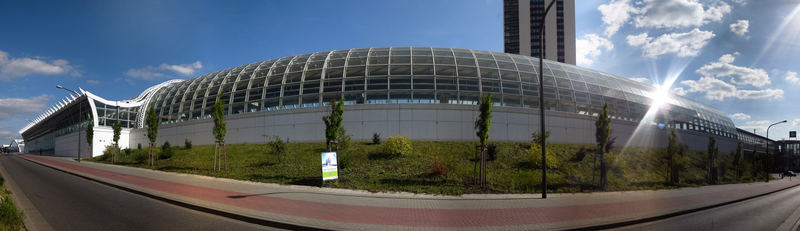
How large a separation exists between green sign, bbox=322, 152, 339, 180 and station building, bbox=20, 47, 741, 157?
10.9m

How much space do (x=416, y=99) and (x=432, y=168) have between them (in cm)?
1067

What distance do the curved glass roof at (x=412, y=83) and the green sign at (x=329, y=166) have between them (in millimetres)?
12032

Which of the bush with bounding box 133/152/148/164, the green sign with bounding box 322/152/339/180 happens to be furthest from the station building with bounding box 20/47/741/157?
the green sign with bounding box 322/152/339/180

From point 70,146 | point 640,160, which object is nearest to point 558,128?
point 640,160

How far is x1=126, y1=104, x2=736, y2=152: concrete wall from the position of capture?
2667cm

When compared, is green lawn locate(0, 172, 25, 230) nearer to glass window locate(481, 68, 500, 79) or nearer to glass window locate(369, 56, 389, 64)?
glass window locate(369, 56, 389, 64)

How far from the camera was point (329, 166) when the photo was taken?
15.6m

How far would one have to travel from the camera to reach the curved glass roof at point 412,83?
1094 inches

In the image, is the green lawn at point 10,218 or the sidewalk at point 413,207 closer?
→ the green lawn at point 10,218

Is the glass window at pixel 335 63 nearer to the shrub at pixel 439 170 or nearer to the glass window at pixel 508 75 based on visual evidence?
the glass window at pixel 508 75

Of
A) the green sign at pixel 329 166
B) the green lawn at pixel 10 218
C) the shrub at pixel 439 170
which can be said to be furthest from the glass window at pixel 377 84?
the green lawn at pixel 10 218

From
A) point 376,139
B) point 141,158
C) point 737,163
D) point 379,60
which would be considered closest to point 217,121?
point 376,139

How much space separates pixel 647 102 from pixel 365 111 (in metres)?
31.3

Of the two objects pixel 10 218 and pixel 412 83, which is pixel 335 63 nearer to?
pixel 412 83
